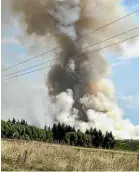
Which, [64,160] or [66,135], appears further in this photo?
[66,135]

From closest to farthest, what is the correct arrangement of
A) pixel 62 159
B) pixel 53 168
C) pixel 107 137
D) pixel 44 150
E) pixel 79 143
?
1. pixel 53 168
2. pixel 62 159
3. pixel 44 150
4. pixel 79 143
5. pixel 107 137

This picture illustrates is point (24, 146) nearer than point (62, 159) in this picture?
No

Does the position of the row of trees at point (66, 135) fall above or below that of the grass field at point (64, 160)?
below

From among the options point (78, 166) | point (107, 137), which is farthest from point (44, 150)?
point (107, 137)

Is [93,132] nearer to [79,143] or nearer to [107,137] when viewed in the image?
[107,137]

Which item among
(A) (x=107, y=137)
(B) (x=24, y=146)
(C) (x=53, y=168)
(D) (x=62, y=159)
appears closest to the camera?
(C) (x=53, y=168)

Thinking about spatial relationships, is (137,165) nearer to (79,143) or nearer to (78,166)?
(78,166)

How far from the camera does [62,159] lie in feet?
51.7

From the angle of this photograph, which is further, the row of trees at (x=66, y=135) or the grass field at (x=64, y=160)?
the row of trees at (x=66, y=135)

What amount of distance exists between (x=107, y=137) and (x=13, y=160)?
12325 cm

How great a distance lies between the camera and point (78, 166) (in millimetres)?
15023

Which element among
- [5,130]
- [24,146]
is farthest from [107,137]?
[24,146]

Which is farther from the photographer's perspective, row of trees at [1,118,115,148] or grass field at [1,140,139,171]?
row of trees at [1,118,115,148]

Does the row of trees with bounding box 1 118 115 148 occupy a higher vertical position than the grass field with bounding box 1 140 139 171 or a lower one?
lower
